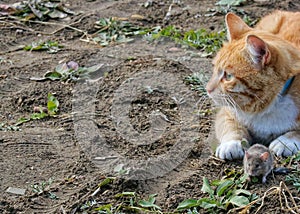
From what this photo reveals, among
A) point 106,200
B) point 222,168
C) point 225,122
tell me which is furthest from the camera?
point 225,122

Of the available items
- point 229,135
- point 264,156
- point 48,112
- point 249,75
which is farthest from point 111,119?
point 264,156

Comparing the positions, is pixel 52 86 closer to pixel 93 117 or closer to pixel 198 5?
pixel 93 117

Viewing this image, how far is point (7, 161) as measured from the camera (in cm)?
486

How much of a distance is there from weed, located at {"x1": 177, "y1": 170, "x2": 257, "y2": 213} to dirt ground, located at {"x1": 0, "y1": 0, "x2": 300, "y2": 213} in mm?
71

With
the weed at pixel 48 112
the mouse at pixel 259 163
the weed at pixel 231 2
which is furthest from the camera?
the weed at pixel 231 2

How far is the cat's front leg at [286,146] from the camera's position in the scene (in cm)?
461

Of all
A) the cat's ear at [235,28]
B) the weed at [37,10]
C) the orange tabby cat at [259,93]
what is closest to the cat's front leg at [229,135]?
the orange tabby cat at [259,93]

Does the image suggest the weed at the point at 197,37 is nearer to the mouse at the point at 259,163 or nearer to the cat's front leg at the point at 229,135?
the cat's front leg at the point at 229,135

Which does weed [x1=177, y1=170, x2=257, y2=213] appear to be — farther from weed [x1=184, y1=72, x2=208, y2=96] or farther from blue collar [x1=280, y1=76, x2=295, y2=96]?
weed [x1=184, y1=72, x2=208, y2=96]

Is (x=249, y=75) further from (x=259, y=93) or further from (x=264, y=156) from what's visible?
(x=264, y=156)

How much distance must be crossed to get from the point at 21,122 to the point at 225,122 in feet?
5.13

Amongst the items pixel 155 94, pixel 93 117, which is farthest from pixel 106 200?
pixel 155 94

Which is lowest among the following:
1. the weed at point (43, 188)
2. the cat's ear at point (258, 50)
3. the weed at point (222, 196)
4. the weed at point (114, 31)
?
the weed at point (114, 31)

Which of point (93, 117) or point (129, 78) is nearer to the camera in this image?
point (93, 117)
